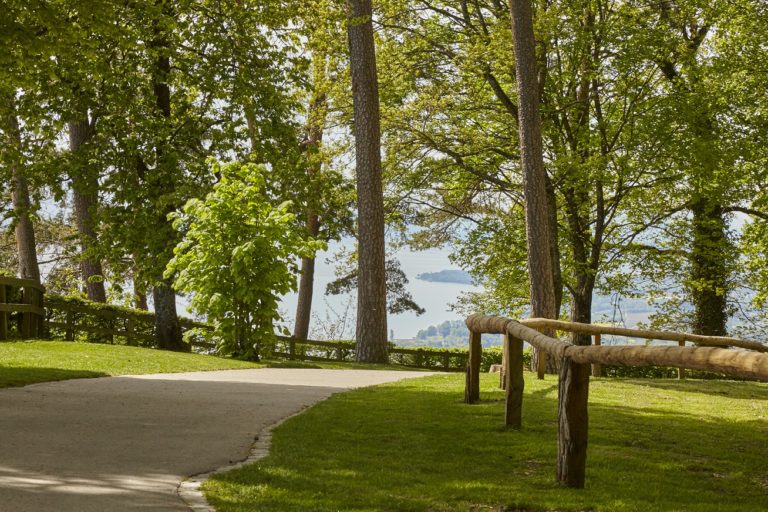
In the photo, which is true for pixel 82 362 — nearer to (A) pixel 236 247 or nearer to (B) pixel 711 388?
(A) pixel 236 247

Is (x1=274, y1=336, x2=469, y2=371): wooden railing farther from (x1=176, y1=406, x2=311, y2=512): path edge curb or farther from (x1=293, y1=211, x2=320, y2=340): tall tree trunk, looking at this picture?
(x1=176, y1=406, x2=311, y2=512): path edge curb

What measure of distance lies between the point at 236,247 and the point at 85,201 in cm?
956

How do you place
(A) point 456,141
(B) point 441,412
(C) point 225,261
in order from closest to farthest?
(B) point 441,412
(C) point 225,261
(A) point 456,141

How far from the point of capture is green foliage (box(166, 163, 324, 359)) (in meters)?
18.0

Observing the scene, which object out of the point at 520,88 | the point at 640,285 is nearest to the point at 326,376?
the point at 520,88

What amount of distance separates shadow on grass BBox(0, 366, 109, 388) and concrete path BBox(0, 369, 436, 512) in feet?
1.21

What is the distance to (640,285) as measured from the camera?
2975 cm

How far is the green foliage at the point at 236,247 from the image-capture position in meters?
18.0

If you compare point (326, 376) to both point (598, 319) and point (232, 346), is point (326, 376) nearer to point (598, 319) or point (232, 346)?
point (232, 346)

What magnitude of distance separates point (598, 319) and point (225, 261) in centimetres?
1985

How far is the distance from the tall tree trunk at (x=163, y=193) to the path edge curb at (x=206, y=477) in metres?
13.0

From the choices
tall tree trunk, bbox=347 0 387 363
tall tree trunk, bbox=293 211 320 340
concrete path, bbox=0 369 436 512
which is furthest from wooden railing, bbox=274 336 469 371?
concrete path, bbox=0 369 436 512

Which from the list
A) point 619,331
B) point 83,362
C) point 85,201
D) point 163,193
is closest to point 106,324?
point 163,193

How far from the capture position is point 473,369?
1027 centimetres
